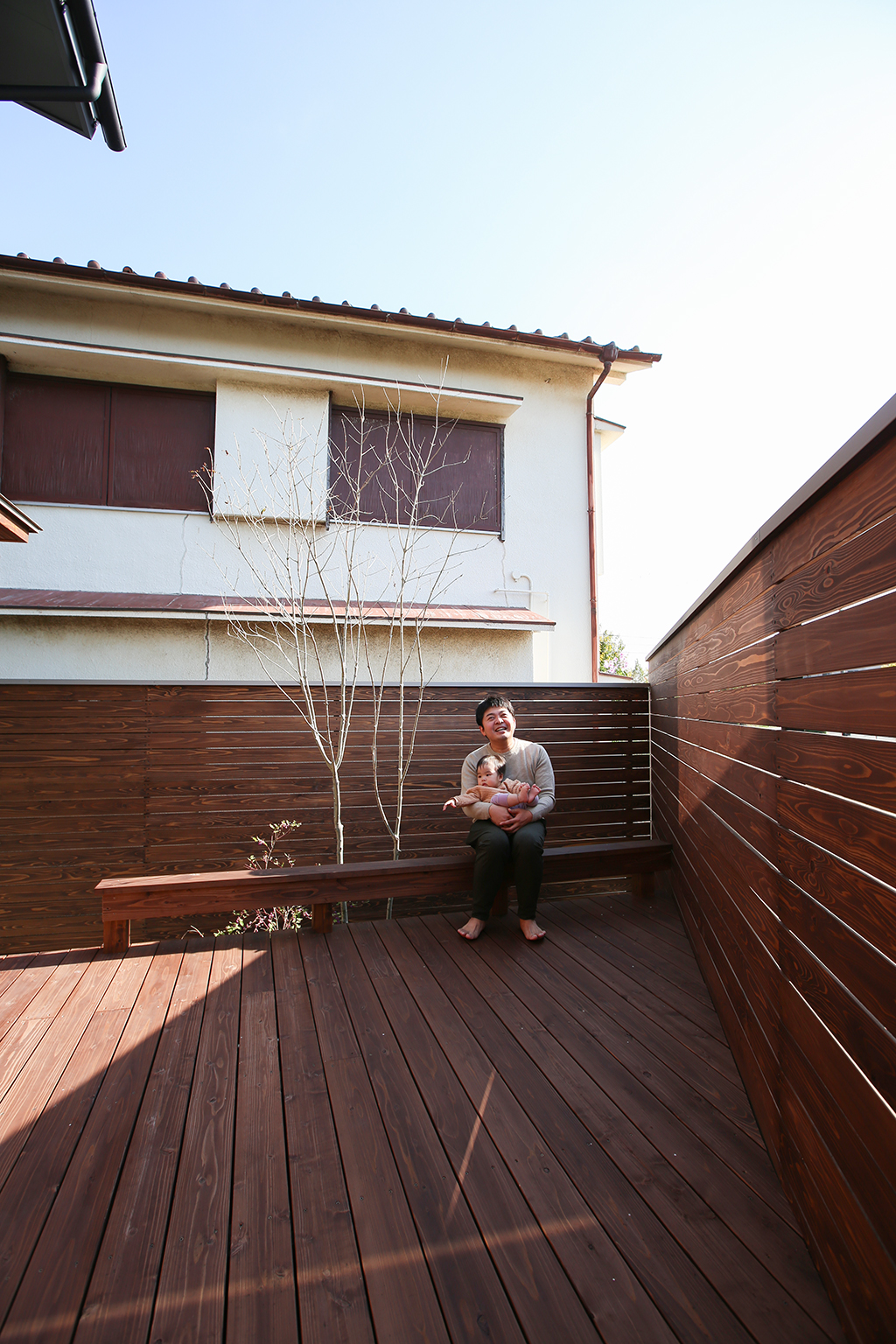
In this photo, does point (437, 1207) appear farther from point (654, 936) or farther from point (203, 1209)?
point (654, 936)

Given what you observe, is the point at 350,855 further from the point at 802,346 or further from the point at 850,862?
the point at 802,346

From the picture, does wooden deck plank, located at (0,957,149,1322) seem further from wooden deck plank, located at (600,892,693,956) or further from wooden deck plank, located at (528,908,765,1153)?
wooden deck plank, located at (600,892,693,956)

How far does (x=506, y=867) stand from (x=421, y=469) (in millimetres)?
3811

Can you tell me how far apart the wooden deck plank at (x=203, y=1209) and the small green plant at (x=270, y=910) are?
63.5 inches

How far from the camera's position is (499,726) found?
379 centimetres

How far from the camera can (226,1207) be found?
1.57 metres

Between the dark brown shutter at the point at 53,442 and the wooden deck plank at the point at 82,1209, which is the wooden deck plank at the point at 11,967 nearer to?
the wooden deck plank at the point at 82,1209

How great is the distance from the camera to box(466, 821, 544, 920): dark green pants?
11.5ft

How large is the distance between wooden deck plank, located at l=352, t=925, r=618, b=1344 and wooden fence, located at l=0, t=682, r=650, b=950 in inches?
84.3

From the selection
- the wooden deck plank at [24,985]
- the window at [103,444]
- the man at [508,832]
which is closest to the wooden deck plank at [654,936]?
the man at [508,832]

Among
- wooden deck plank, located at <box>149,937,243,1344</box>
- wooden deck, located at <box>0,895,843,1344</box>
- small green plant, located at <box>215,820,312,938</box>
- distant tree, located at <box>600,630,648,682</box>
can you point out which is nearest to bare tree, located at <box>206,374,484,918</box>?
small green plant, located at <box>215,820,312,938</box>

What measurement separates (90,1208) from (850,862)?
6.30 feet

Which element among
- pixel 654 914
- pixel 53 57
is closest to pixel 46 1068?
pixel 654 914

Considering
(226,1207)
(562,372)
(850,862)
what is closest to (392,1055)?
(226,1207)
